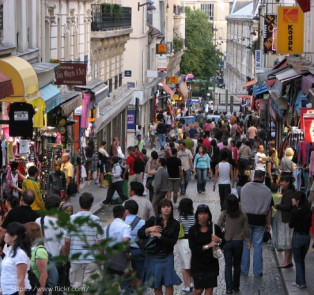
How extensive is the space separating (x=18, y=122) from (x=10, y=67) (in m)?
1.17

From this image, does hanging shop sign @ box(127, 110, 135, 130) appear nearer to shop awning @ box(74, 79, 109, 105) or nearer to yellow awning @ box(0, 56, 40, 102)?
shop awning @ box(74, 79, 109, 105)

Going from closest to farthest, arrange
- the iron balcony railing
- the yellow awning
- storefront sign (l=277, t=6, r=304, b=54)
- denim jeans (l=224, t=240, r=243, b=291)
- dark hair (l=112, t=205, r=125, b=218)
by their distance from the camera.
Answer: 1. dark hair (l=112, t=205, r=125, b=218)
2. denim jeans (l=224, t=240, r=243, b=291)
3. the yellow awning
4. storefront sign (l=277, t=6, r=304, b=54)
5. the iron balcony railing

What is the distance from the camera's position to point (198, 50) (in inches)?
4134

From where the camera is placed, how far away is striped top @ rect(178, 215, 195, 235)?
13.8 metres

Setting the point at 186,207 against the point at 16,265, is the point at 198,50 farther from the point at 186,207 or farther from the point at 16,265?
the point at 16,265

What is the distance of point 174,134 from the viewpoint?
42.1 meters

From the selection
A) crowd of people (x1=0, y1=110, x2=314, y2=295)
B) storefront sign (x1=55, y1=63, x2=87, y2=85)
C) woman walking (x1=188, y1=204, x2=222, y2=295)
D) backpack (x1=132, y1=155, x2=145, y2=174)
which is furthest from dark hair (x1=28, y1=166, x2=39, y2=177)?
storefront sign (x1=55, y1=63, x2=87, y2=85)

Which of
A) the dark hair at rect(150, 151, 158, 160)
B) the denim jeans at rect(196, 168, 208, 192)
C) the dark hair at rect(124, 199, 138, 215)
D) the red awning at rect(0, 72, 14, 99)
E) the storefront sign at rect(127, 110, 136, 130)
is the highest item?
the red awning at rect(0, 72, 14, 99)

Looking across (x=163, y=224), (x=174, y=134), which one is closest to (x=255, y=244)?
(x=163, y=224)

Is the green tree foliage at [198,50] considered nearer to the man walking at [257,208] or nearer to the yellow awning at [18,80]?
the yellow awning at [18,80]

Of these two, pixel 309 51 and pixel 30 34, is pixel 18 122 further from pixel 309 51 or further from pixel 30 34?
pixel 309 51

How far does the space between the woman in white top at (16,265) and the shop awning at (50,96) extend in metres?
12.4

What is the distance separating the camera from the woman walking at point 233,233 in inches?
561

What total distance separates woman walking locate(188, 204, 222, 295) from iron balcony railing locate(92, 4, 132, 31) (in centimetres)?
2578
